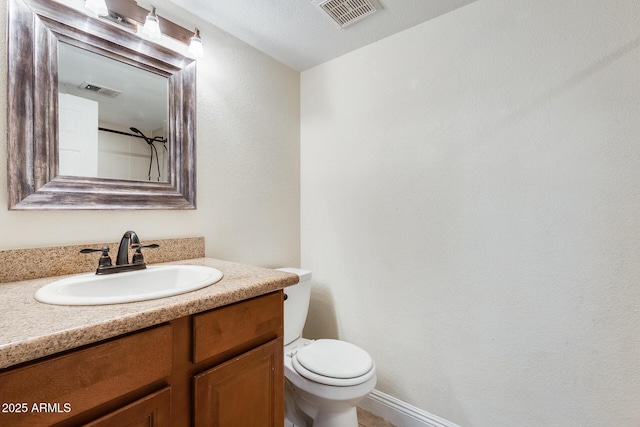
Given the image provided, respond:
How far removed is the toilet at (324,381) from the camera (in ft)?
4.10

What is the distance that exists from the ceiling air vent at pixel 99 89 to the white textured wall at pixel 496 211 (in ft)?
3.83

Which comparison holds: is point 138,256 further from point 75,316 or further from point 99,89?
point 99,89

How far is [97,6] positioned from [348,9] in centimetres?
105

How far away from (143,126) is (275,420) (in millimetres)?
1315

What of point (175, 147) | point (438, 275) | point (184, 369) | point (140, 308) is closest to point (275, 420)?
point (184, 369)

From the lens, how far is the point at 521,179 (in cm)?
130

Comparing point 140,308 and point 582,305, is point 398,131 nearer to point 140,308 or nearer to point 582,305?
point 582,305

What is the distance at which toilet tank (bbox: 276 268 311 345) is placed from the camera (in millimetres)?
1605

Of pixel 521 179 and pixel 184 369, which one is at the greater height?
pixel 521 179

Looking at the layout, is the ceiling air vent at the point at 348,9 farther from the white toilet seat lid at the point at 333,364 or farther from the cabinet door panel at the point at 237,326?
the white toilet seat lid at the point at 333,364

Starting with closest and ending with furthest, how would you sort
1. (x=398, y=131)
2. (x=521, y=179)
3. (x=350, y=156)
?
(x=521, y=179) < (x=398, y=131) < (x=350, y=156)

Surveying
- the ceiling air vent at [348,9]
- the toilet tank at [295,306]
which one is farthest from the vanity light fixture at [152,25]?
the toilet tank at [295,306]

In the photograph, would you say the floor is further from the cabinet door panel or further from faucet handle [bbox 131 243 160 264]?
faucet handle [bbox 131 243 160 264]

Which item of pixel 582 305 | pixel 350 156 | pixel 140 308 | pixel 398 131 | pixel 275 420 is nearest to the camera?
pixel 140 308
